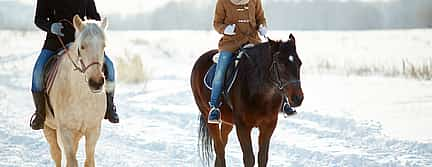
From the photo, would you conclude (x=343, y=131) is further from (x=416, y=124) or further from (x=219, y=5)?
(x=219, y=5)

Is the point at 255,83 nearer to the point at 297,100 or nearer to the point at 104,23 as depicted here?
the point at 297,100

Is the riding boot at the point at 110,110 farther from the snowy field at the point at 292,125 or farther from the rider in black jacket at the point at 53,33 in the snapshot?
the snowy field at the point at 292,125

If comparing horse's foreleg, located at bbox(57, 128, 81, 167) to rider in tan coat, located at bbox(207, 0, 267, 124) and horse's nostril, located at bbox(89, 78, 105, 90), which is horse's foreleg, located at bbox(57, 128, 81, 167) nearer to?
horse's nostril, located at bbox(89, 78, 105, 90)

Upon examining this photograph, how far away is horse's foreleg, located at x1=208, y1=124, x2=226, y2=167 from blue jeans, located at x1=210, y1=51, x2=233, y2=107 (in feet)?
2.03

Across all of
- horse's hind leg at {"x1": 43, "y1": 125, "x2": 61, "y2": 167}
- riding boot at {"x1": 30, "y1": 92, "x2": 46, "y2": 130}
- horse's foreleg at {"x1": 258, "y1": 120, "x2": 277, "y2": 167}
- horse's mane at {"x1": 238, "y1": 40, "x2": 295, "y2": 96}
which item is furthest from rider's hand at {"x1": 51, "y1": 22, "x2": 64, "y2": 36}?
horse's foreleg at {"x1": 258, "y1": 120, "x2": 277, "y2": 167}

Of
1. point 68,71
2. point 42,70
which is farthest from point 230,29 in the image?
point 42,70

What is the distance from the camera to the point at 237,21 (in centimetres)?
738

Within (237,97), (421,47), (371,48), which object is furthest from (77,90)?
(371,48)

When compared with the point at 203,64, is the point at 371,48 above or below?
below

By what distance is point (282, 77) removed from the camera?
6.13m

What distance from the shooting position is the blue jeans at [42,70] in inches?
259

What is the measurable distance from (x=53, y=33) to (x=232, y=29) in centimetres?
209

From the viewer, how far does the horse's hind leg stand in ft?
23.4

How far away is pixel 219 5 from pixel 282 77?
174 centimetres
